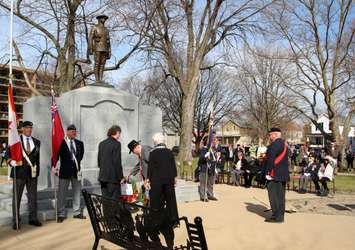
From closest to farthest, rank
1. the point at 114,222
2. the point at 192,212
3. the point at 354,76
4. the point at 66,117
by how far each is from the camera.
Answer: the point at 114,222 → the point at 192,212 → the point at 66,117 → the point at 354,76

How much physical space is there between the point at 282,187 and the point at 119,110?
5262mm

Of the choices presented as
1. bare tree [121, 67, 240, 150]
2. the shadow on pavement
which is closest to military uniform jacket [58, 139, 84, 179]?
the shadow on pavement

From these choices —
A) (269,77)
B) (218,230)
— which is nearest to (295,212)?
(218,230)

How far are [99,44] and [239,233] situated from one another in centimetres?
712

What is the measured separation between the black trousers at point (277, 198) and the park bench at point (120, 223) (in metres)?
4.08

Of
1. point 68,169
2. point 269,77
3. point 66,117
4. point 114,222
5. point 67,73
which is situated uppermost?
point 269,77

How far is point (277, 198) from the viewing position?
30.5 ft

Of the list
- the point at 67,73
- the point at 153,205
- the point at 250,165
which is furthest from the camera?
the point at 67,73

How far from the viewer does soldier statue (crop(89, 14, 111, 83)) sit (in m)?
12.6

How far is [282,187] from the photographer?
30.8 feet

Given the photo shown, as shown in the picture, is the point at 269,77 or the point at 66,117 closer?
the point at 66,117

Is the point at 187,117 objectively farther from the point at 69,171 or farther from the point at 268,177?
the point at 69,171

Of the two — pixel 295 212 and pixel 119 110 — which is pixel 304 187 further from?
pixel 119 110

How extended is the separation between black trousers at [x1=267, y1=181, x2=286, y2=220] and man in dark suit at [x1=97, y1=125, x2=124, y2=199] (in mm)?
3295
